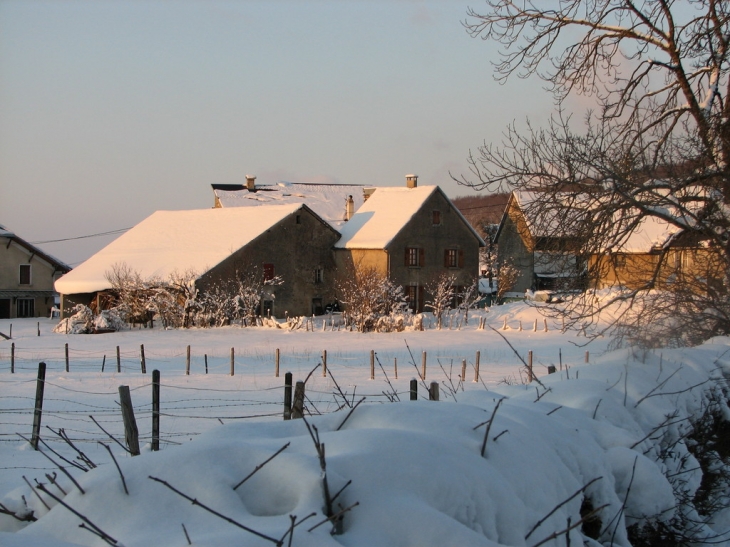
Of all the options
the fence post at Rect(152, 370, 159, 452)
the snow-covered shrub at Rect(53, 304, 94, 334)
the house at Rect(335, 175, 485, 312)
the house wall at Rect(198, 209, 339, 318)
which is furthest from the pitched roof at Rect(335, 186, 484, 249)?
the fence post at Rect(152, 370, 159, 452)

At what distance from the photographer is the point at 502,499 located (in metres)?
2.97

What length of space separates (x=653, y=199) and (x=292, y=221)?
33.4 metres

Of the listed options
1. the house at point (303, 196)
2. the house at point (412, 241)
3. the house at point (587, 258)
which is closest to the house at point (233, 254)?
the house at point (412, 241)

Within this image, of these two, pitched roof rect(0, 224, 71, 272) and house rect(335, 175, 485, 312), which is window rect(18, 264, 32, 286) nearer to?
pitched roof rect(0, 224, 71, 272)

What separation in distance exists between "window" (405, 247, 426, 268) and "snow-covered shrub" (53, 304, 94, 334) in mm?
19647

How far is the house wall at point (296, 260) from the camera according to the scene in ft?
137

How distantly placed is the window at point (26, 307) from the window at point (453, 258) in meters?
28.8

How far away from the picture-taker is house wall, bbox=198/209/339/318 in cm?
4175

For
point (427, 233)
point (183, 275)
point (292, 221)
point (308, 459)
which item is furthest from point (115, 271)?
point (308, 459)

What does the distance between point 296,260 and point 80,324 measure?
1318cm

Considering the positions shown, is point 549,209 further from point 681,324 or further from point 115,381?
point 115,381

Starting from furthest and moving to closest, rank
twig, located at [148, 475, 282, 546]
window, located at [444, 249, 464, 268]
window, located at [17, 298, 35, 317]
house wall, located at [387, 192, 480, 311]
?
window, located at [17, 298, 35, 317] < window, located at [444, 249, 464, 268] < house wall, located at [387, 192, 480, 311] < twig, located at [148, 475, 282, 546]

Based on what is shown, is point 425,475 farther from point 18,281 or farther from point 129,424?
point 18,281

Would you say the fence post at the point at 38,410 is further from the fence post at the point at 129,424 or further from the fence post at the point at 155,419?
the fence post at the point at 129,424
